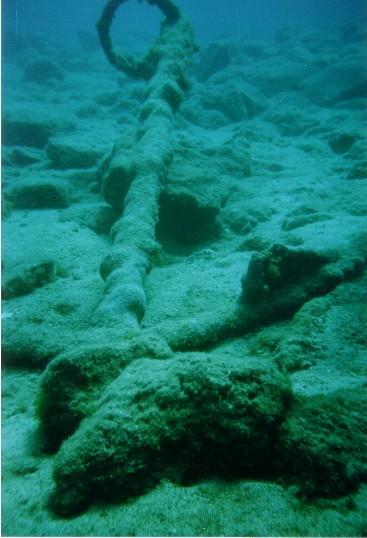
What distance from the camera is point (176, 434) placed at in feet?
5.52

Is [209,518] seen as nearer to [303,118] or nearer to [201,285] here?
[201,285]

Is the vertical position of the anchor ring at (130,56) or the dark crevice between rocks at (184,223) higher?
the anchor ring at (130,56)

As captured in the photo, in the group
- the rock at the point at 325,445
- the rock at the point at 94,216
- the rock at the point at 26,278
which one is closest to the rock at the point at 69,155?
the rock at the point at 94,216

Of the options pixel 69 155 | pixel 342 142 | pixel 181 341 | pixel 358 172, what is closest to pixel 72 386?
pixel 181 341

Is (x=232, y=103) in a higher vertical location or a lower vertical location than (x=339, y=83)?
lower

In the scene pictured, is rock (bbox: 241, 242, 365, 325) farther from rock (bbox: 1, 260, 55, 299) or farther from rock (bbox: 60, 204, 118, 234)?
rock (bbox: 60, 204, 118, 234)

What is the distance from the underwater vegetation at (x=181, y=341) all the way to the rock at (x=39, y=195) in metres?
0.04

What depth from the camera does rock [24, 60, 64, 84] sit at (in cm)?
2134

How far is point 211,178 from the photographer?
20.7 feet

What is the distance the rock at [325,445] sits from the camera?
1.49m

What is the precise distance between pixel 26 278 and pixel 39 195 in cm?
335

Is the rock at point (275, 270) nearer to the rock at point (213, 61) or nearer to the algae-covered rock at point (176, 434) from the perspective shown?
the algae-covered rock at point (176, 434)

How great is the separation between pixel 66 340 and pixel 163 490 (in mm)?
1991

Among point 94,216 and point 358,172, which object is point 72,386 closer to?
point 94,216
